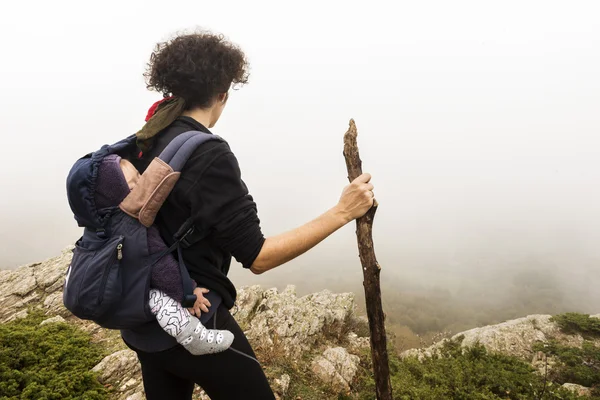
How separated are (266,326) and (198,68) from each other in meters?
8.20

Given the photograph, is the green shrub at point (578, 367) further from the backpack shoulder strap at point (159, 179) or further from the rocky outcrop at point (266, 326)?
the backpack shoulder strap at point (159, 179)

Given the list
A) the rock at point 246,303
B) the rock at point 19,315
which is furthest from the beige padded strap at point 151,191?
the rock at point 19,315

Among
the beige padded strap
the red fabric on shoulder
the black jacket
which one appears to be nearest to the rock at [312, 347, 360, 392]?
the black jacket

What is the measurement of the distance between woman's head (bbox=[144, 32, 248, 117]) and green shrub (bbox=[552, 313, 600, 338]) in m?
13.2

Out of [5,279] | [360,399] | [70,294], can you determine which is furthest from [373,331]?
[5,279]

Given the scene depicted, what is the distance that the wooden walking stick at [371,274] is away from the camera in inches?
134

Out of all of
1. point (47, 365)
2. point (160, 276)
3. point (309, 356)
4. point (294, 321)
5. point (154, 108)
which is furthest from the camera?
point (294, 321)

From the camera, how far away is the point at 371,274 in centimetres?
349

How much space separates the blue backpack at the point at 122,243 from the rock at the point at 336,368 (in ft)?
21.7

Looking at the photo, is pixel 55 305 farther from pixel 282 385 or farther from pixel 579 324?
pixel 579 324

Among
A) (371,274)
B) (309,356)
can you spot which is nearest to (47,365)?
(309,356)

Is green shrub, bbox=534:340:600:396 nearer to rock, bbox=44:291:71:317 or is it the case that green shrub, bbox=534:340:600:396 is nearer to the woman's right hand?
the woman's right hand

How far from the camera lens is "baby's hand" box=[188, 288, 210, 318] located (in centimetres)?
217

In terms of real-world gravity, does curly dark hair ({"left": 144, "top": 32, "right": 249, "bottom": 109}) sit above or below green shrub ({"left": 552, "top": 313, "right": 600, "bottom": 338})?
above
